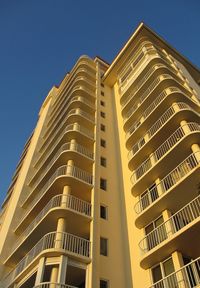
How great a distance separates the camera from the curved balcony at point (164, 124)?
20062 millimetres

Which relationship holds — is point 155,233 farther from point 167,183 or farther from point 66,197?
point 66,197

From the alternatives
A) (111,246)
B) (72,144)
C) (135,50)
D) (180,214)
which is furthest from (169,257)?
(135,50)

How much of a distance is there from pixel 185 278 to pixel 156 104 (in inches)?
591

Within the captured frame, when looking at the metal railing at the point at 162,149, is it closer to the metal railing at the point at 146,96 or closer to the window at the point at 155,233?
the window at the point at 155,233

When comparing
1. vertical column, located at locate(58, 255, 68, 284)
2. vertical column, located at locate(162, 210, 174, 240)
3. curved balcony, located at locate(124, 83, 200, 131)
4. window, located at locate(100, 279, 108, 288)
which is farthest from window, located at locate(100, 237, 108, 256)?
curved balcony, located at locate(124, 83, 200, 131)

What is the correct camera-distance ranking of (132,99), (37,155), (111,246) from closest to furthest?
1. (111,246)
2. (132,99)
3. (37,155)

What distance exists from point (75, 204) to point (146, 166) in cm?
632

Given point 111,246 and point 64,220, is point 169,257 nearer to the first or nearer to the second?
point 111,246

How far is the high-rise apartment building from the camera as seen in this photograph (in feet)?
52.0

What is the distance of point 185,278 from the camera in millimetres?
13688

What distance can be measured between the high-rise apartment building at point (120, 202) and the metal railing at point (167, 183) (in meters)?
0.07

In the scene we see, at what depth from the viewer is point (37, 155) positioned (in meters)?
35.4

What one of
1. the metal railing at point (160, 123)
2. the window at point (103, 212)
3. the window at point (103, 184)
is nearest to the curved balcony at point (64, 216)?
the window at point (103, 212)

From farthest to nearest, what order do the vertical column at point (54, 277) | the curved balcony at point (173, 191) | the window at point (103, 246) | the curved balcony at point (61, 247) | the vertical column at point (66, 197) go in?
the vertical column at point (66, 197) → the window at point (103, 246) → the curved balcony at point (173, 191) → the curved balcony at point (61, 247) → the vertical column at point (54, 277)
